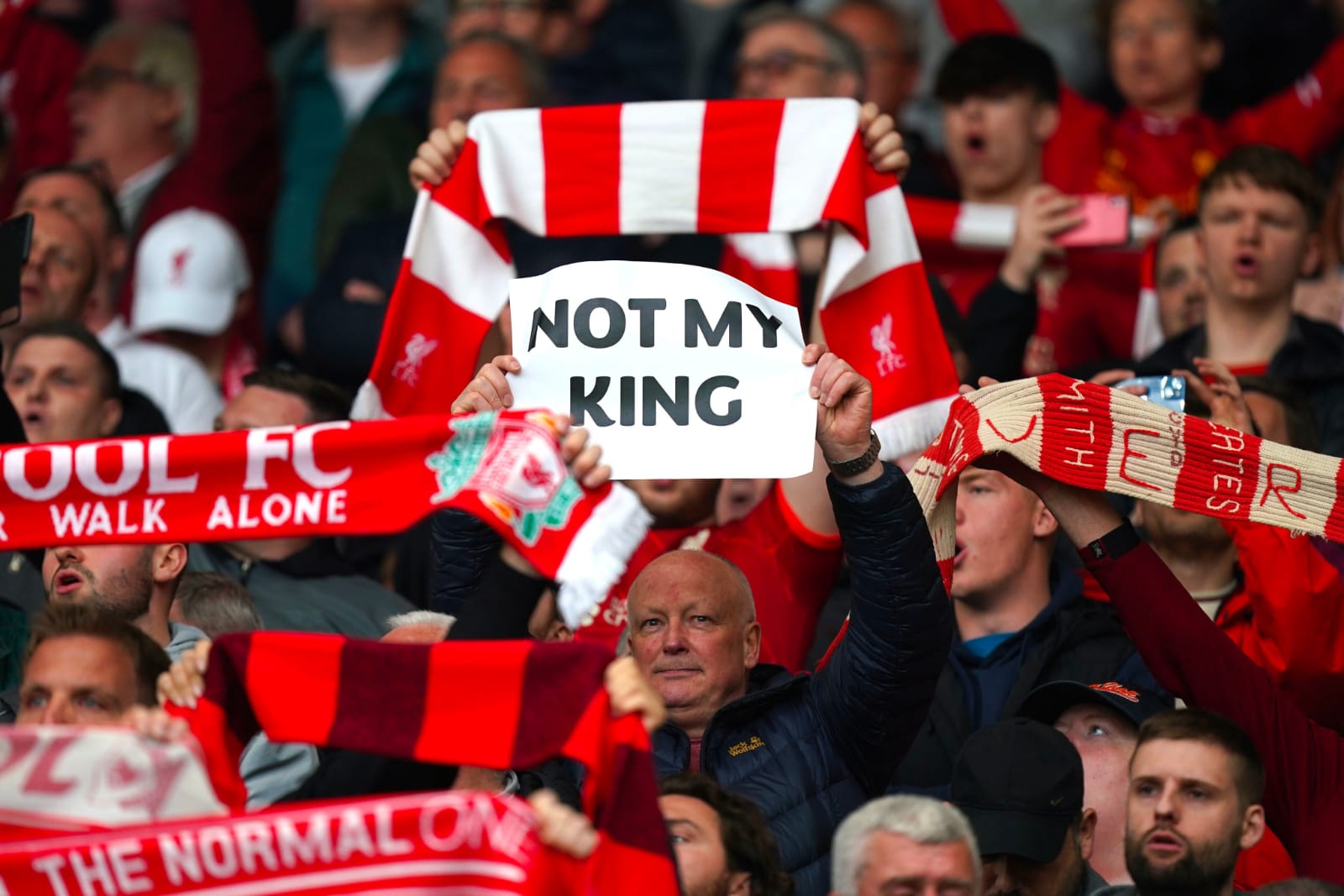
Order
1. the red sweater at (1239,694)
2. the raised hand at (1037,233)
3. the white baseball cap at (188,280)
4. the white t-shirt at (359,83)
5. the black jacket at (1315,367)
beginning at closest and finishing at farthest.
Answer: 1. the red sweater at (1239,694)
2. the black jacket at (1315,367)
3. the raised hand at (1037,233)
4. the white baseball cap at (188,280)
5. the white t-shirt at (359,83)

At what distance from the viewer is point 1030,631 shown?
6.31m

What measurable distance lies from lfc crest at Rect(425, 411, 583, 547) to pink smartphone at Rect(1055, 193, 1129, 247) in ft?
12.1

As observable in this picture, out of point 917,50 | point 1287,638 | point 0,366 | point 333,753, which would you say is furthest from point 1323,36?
point 333,753

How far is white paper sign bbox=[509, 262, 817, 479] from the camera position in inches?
205

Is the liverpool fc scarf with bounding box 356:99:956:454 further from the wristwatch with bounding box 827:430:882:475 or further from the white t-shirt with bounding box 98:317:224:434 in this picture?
the white t-shirt with bounding box 98:317:224:434

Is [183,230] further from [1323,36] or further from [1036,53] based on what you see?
[1323,36]

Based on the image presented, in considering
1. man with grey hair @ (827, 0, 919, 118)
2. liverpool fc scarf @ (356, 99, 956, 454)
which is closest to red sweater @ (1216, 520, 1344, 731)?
liverpool fc scarf @ (356, 99, 956, 454)

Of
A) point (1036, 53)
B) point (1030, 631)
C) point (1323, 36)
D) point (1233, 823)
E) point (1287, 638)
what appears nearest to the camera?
point (1233, 823)

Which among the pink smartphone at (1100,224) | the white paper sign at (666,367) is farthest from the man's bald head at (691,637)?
the pink smartphone at (1100,224)

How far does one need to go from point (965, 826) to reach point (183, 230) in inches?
216

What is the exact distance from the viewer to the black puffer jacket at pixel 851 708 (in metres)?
5.18

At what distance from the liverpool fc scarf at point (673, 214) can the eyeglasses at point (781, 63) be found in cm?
218

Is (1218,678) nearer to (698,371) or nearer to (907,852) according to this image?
(907,852)

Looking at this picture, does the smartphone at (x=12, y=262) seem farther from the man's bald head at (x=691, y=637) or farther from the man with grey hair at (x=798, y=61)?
the man with grey hair at (x=798, y=61)
